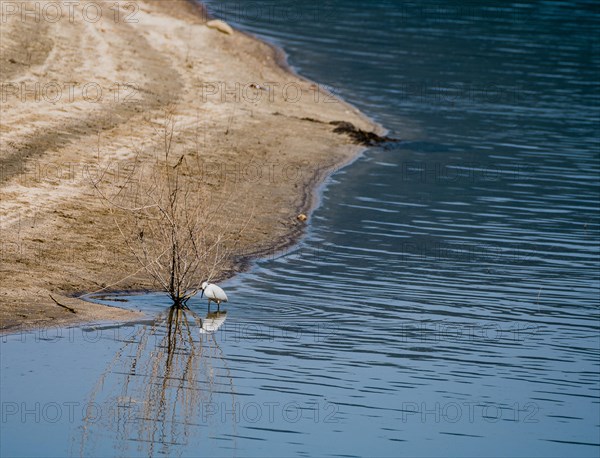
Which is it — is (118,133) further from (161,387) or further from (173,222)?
(161,387)

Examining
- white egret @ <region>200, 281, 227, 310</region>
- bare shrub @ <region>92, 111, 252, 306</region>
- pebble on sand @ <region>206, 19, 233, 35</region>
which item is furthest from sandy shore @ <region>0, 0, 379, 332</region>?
white egret @ <region>200, 281, 227, 310</region>

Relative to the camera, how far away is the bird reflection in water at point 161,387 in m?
11.6

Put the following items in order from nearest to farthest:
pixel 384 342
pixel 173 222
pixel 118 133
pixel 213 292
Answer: pixel 384 342 < pixel 213 292 < pixel 173 222 < pixel 118 133

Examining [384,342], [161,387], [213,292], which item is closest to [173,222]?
[213,292]

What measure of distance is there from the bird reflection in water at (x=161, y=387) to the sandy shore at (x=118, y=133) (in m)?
0.89

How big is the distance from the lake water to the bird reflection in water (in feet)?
0.09

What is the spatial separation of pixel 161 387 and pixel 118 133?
38.7 feet

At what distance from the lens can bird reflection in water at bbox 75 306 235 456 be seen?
1159 cm

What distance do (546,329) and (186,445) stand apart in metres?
6.13

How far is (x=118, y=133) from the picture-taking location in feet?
78.8

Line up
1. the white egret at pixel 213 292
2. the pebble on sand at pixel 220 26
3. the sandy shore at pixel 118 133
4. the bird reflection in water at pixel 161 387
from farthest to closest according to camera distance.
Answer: the pebble on sand at pixel 220 26 → the sandy shore at pixel 118 133 → the white egret at pixel 213 292 → the bird reflection in water at pixel 161 387

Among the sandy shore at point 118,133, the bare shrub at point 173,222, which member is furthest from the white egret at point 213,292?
the sandy shore at point 118,133

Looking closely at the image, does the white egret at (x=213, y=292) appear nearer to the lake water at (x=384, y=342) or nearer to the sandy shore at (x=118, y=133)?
the lake water at (x=384, y=342)

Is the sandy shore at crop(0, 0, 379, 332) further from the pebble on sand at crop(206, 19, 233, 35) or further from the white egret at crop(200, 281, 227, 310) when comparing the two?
the white egret at crop(200, 281, 227, 310)
